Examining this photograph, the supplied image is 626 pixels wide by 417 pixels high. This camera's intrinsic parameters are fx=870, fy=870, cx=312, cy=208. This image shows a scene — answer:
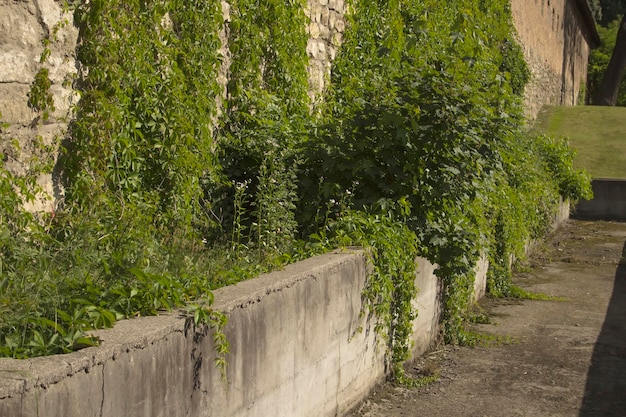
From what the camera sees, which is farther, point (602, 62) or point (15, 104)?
point (602, 62)

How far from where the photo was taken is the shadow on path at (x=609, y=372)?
17.8ft

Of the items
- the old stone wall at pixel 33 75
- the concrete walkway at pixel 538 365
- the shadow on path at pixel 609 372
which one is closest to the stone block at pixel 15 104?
the old stone wall at pixel 33 75

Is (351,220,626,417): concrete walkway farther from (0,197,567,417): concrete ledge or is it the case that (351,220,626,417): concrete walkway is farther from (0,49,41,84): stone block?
(0,49,41,84): stone block

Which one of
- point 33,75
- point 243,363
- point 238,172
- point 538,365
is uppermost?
point 33,75

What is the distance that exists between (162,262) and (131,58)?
1.61 meters

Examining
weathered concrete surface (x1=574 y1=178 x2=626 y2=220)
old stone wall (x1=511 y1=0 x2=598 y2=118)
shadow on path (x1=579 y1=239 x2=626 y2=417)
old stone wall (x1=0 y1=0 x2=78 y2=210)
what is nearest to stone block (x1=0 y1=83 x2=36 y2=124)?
old stone wall (x1=0 y1=0 x2=78 y2=210)

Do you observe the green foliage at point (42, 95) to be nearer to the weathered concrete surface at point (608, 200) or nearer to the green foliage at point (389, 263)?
the green foliage at point (389, 263)

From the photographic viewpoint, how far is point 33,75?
4770mm

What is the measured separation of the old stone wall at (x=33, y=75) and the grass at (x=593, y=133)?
1617 centimetres

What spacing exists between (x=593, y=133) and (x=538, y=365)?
18.0 metres

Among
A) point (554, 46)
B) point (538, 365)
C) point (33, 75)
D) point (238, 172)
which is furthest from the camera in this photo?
point (554, 46)

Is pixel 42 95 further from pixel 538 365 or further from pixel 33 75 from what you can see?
pixel 538 365

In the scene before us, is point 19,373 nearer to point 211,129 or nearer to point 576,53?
point 211,129

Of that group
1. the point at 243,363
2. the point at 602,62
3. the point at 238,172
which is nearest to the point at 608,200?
the point at 238,172
